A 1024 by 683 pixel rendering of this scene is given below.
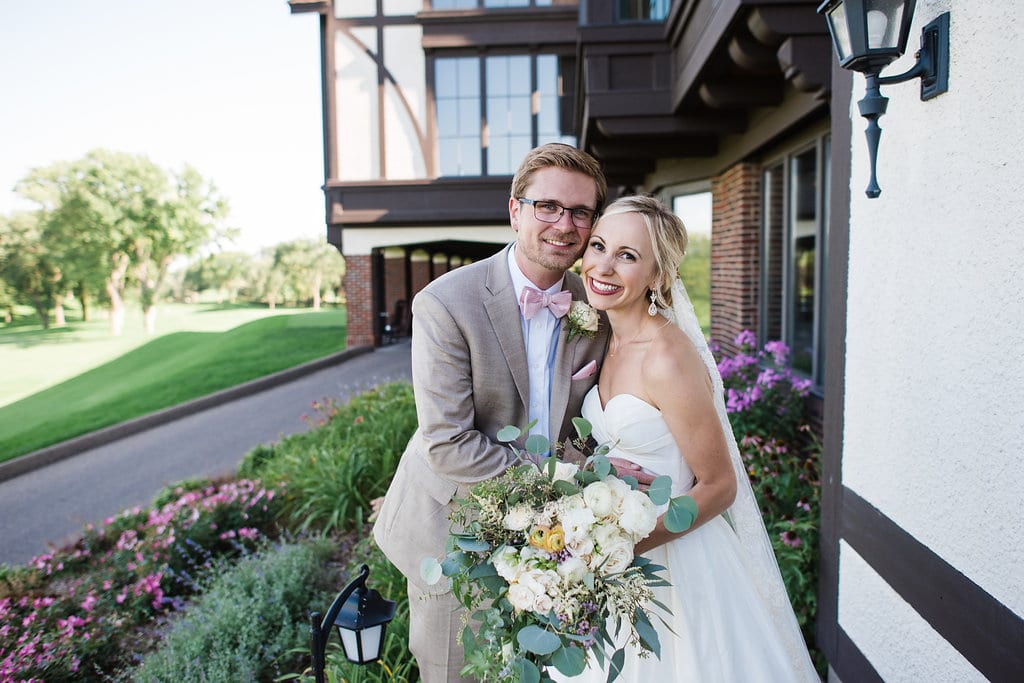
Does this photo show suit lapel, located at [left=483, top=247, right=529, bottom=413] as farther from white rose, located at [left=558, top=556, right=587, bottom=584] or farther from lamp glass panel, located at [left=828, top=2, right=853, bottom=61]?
lamp glass panel, located at [left=828, top=2, right=853, bottom=61]

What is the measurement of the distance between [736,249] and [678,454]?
5841 mm

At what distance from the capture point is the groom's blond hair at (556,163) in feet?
7.76

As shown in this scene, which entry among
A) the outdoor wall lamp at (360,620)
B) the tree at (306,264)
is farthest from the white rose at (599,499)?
the tree at (306,264)

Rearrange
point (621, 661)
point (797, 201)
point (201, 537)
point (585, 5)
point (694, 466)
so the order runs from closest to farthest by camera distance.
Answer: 1. point (621, 661)
2. point (694, 466)
3. point (201, 537)
4. point (797, 201)
5. point (585, 5)

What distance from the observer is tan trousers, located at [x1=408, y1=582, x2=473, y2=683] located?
260 cm

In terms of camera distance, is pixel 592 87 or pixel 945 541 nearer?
pixel 945 541

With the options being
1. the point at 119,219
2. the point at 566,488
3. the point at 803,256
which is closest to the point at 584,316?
the point at 566,488

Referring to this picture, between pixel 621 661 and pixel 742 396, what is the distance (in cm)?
413

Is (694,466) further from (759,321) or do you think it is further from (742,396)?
(759,321)

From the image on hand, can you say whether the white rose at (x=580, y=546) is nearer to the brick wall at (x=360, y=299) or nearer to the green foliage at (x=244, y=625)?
the green foliage at (x=244, y=625)

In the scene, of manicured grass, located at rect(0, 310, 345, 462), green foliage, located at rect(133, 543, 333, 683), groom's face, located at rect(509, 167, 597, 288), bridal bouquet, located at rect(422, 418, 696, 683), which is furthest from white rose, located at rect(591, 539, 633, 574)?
manicured grass, located at rect(0, 310, 345, 462)

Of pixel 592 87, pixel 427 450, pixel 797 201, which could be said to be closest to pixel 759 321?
pixel 797 201

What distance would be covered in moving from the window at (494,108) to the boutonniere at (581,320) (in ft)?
48.7

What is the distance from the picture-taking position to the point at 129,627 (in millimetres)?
4281
